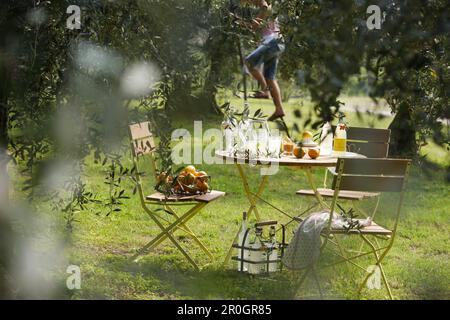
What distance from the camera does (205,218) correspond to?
7887 mm

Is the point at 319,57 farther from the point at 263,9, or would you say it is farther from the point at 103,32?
the point at 103,32

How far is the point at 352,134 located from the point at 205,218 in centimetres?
210

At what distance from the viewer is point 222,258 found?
632 cm

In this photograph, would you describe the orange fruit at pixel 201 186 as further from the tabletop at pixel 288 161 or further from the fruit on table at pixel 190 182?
the tabletop at pixel 288 161

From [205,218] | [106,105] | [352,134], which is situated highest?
[106,105]

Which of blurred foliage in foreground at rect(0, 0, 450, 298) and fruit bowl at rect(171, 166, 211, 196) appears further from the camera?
fruit bowl at rect(171, 166, 211, 196)

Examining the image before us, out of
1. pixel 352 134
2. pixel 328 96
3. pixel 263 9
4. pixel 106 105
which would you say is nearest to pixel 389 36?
pixel 328 96

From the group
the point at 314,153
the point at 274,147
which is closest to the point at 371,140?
the point at 314,153

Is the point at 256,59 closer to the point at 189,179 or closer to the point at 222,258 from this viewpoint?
the point at 189,179

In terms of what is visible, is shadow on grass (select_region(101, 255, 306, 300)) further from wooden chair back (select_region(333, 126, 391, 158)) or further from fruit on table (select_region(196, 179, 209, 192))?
wooden chair back (select_region(333, 126, 391, 158))

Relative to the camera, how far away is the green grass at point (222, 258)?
5.47 metres

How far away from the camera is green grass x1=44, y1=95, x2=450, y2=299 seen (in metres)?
5.47

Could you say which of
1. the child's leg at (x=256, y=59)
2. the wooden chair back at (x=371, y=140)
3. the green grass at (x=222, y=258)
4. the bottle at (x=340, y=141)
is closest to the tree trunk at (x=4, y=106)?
the child's leg at (x=256, y=59)

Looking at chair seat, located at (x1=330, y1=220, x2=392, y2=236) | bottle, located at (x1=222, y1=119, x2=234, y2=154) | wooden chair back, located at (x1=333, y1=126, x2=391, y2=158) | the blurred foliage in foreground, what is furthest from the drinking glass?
the blurred foliage in foreground
